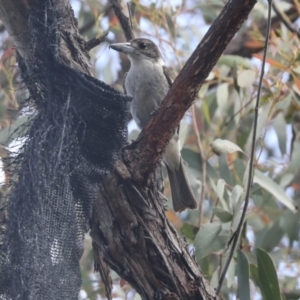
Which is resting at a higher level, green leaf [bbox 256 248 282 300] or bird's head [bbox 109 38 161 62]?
bird's head [bbox 109 38 161 62]

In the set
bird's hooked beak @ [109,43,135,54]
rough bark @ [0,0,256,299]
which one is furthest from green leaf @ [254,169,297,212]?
rough bark @ [0,0,256,299]

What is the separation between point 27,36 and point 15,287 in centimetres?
73

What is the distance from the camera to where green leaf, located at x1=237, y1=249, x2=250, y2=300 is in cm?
258

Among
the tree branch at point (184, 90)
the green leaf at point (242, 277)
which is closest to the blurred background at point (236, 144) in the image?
the green leaf at point (242, 277)

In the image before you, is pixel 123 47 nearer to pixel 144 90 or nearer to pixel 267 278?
pixel 144 90

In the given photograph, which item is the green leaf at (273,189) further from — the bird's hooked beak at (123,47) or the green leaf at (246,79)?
the bird's hooked beak at (123,47)

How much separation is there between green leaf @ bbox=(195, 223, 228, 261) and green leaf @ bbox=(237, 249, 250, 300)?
0.58ft

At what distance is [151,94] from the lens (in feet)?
11.6

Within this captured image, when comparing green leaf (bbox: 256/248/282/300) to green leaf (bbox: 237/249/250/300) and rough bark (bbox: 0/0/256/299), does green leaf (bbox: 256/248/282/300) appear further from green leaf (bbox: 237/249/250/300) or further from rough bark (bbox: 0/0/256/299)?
rough bark (bbox: 0/0/256/299)

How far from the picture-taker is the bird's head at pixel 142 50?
11.8 ft

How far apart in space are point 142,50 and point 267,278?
1.47 meters

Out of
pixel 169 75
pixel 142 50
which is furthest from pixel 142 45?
pixel 169 75

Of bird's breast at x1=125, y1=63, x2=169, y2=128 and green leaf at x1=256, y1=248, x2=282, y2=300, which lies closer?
green leaf at x1=256, y1=248, x2=282, y2=300

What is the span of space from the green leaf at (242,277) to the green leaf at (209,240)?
18cm
